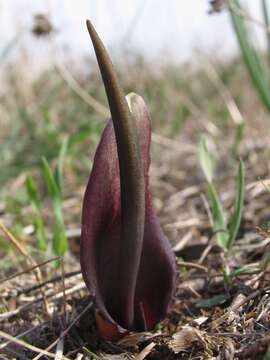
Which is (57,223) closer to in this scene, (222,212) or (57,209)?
(57,209)

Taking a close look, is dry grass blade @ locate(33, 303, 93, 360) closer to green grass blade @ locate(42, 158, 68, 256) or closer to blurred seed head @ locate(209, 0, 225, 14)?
green grass blade @ locate(42, 158, 68, 256)

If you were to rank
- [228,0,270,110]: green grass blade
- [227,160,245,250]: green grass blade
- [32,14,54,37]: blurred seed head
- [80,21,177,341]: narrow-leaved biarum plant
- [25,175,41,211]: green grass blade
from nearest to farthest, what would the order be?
1. [80,21,177,341]: narrow-leaved biarum plant
2. [227,160,245,250]: green grass blade
3. [25,175,41,211]: green grass blade
4. [228,0,270,110]: green grass blade
5. [32,14,54,37]: blurred seed head

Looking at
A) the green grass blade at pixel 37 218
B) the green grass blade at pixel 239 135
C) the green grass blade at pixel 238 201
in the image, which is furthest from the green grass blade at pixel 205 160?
the green grass blade at pixel 239 135

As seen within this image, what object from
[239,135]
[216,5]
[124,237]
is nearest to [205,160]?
[216,5]

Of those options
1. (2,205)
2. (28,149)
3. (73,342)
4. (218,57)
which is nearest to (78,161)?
(28,149)

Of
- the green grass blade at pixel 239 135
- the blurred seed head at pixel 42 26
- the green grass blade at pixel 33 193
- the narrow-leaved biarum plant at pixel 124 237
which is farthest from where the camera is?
the green grass blade at pixel 239 135

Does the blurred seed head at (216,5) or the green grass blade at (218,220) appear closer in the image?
the green grass blade at (218,220)

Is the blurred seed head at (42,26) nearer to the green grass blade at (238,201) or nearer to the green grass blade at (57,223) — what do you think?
the green grass blade at (57,223)

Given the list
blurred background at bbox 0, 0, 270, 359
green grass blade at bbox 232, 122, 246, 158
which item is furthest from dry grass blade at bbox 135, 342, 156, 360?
green grass blade at bbox 232, 122, 246, 158

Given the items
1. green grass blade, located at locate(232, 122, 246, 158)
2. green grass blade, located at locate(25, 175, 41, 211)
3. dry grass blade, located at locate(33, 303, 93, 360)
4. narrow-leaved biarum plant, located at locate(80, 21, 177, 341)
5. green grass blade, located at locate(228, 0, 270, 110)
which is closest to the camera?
narrow-leaved biarum plant, located at locate(80, 21, 177, 341)

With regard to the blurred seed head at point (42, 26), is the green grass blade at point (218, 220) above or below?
below
